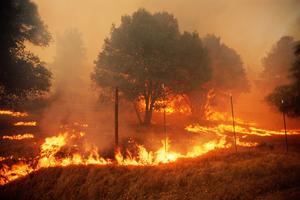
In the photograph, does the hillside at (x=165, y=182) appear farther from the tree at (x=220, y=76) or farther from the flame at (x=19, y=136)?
the tree at (x=220, y=76)

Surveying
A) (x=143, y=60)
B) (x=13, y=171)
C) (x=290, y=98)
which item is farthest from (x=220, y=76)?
(x=13, y=171)

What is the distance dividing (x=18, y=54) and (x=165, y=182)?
1990 centimetres

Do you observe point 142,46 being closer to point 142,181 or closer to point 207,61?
point 207,61

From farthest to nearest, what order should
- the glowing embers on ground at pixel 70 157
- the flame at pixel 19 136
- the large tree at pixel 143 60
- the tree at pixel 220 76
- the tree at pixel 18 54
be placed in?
the tree at pixel 220 76 < the large tree at pixel 143 60 < the tree at pixel 18 54 < the flame at pixel 19 136 < the glowing embers on ground at pixel 70 157

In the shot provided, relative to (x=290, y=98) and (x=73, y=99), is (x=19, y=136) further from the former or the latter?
(x=73, y=99)

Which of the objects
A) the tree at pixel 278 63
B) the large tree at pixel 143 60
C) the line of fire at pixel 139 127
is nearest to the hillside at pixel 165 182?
the line of fire at pixel 139 127

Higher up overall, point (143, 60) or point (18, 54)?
point (143, 60)

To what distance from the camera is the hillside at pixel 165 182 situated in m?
12.0

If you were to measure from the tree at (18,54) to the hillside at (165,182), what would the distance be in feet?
37.1

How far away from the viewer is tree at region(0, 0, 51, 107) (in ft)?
73.3

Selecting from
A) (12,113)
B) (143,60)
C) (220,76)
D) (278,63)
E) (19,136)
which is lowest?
(19,136)

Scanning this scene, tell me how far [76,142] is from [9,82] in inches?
344

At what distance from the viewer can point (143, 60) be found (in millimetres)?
29219

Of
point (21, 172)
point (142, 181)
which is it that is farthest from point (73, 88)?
point (142, 181)
